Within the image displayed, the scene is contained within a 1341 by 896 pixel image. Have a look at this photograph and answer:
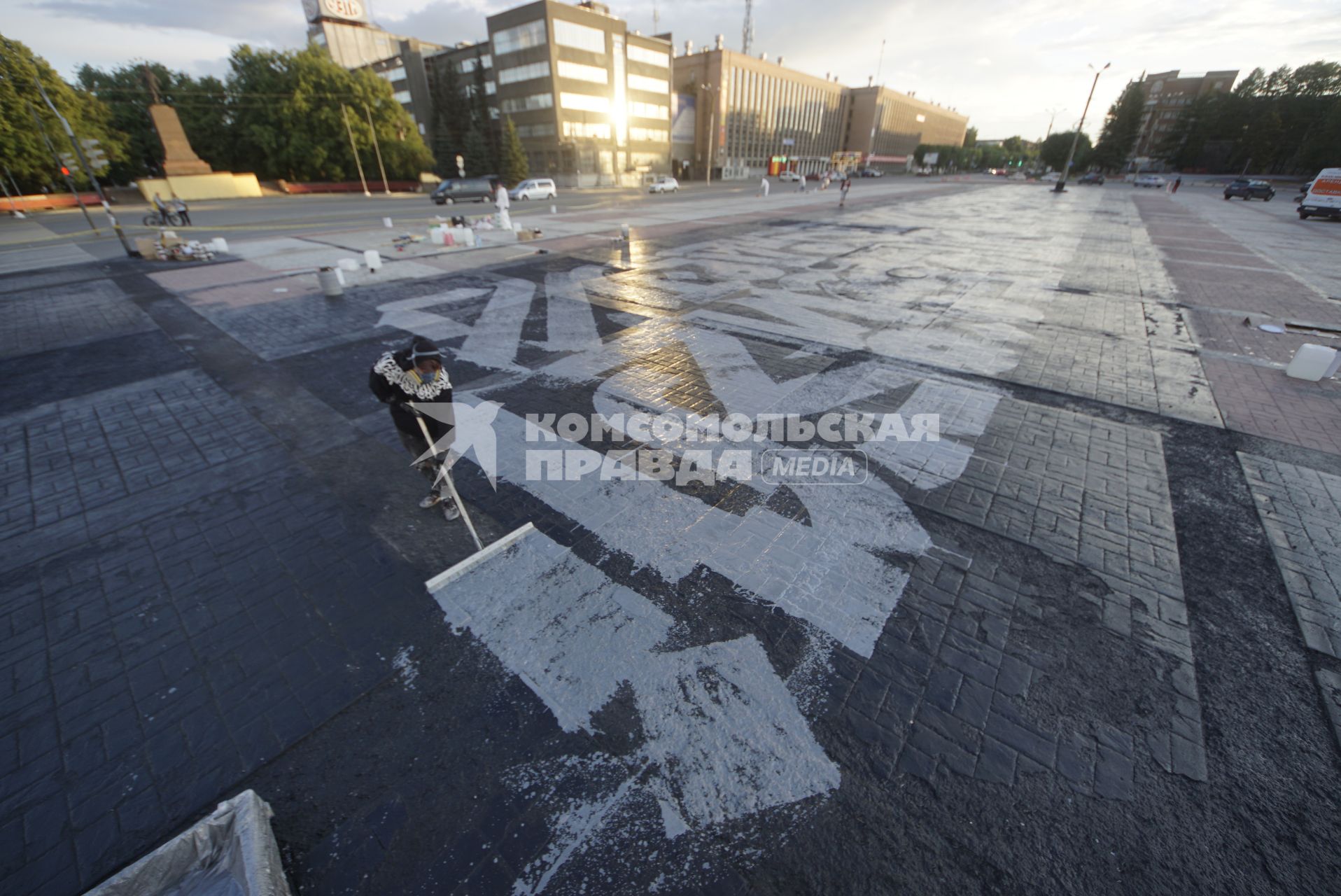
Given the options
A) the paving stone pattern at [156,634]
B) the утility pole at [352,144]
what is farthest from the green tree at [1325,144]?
the утility pole at [352,144]

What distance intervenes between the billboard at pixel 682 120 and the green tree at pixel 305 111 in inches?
1746

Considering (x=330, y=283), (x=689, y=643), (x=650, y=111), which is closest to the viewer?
(x=689, y=643)

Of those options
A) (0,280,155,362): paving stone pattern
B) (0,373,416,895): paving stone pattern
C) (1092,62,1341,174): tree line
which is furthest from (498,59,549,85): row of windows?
(1092,62,1341,174): tree line

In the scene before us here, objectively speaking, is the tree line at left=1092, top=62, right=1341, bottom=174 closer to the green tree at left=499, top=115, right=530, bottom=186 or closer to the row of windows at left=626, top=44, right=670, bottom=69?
the row of windows at left=626, top=44, right=670, bottom=69

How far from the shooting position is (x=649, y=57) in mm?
68312

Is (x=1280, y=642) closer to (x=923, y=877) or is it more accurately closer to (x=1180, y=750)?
(x=1180, y=750)

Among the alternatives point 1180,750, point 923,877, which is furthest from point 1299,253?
point 923,877

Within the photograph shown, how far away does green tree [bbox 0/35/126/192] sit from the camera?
3183 centimetres

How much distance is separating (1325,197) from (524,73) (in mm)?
70633

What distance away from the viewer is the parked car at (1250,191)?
42281mm

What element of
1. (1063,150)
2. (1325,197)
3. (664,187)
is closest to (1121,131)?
(1063,150)

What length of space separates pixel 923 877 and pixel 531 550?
11.3 ft

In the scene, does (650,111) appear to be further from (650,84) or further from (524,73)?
(524,73)

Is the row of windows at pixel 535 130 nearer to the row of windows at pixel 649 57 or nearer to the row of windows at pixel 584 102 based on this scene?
the row of windows at pixel 584 102
